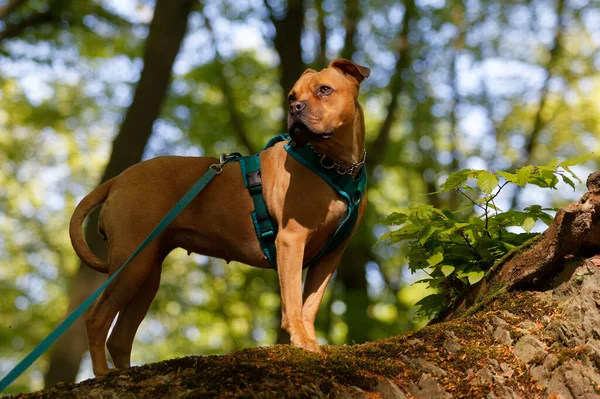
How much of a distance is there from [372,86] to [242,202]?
12500 mm

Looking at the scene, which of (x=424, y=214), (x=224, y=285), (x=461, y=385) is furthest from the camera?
(x=224, y=285)

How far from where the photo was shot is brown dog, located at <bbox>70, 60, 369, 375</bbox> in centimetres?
422

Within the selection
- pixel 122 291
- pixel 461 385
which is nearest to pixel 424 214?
pixel 461 385

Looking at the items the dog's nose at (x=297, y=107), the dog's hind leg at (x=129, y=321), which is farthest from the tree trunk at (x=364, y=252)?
the dog's nose at (x=297, y=107)

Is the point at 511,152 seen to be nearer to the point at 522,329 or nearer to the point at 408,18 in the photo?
the point at 408,18

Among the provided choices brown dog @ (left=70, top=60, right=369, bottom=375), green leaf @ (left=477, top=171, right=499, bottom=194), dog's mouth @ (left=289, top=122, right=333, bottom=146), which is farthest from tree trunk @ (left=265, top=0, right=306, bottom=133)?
dog's mouth @ (left=289, top=122, right=333, bottom=146)

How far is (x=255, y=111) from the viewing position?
1770 centimetres

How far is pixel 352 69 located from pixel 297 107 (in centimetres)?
82

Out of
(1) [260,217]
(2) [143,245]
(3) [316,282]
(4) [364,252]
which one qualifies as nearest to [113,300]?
(2) [143,245]

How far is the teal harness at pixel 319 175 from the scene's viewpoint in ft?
14.5

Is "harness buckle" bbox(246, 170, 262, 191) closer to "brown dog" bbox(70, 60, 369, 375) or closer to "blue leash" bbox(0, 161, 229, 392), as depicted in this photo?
"brown dog" bbox(70, 60, 369, 375)

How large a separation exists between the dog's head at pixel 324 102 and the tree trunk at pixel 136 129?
4.57m

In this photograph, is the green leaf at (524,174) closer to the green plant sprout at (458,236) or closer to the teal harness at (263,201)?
the green plant sprout at (458,236)

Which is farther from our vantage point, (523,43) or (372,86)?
(523,43)
